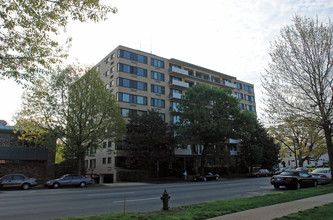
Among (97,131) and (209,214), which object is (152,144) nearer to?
(97,131)

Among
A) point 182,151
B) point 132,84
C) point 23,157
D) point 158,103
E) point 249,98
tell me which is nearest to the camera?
point 23,157

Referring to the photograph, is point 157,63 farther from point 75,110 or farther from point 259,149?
point 259,149

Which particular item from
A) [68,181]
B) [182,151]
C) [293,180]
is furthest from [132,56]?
[293,180]

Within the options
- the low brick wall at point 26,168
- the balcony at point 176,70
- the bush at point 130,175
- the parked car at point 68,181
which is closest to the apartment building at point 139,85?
the balcony at point 176,70

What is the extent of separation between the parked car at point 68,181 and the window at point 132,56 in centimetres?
2130

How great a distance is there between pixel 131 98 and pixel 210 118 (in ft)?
41.6

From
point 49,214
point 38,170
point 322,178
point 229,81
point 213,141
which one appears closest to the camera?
point 49,214

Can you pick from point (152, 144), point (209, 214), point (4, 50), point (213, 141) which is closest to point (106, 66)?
point (152, 144)

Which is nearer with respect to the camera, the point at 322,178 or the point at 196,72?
the point at 322,178

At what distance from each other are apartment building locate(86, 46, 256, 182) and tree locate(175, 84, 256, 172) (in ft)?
17.5

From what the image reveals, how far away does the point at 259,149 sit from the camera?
4541cm

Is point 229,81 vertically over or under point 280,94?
over

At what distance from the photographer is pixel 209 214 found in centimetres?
814

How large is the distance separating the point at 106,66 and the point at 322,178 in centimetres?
3529
